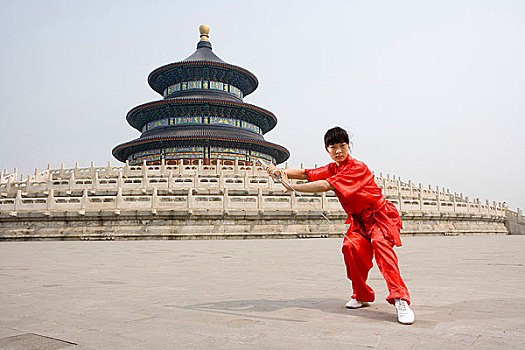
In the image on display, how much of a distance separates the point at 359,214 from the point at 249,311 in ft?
4.74

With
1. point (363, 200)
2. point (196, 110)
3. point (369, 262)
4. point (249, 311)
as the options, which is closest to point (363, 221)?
point (363, 200)

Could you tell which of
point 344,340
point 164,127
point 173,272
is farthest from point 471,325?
point 164,127

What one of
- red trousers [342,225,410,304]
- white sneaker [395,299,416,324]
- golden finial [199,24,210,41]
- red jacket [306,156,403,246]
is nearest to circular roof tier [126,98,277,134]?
golden finial [199,24,210,41]

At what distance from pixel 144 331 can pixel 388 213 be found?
2.52 m

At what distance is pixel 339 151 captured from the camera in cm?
418

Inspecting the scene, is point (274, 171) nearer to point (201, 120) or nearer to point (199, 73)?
point (201, 120)

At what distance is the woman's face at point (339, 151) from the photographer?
4.18 m

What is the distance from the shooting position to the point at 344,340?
9.02 feet

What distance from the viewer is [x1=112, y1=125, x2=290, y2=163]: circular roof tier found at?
125 ft

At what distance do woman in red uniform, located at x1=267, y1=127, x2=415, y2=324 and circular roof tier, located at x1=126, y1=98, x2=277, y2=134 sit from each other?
3629 cm

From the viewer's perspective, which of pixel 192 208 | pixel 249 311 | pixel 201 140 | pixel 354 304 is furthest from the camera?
pixel 201 140

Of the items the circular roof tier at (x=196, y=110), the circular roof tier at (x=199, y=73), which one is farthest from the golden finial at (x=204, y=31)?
the circular roof tier at (x=196, y=110)

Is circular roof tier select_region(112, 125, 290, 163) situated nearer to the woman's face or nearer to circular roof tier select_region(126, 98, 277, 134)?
circular roof tier select_region(126, 98, 277, 134)

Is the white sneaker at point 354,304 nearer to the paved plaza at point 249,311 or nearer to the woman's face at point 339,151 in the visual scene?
the paved plaza at point 249,311
